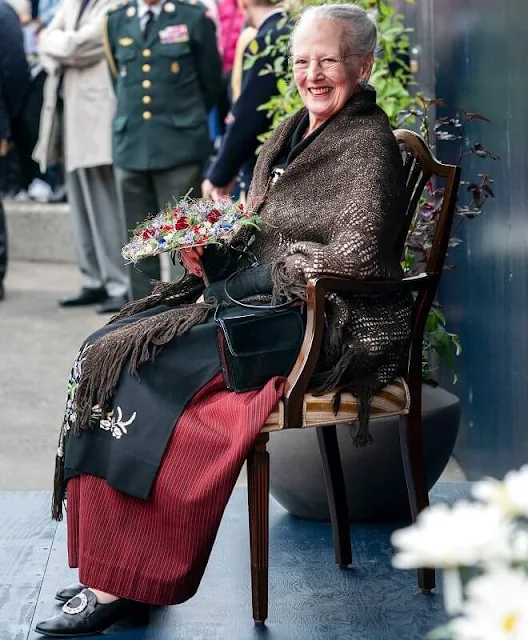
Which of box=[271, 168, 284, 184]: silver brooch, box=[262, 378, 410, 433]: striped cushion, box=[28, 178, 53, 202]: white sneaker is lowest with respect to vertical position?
box=[28, 178, 53, 202]: white sneaker

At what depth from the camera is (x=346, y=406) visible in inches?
119

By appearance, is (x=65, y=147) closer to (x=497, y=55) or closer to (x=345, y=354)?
(x=497, y=55)

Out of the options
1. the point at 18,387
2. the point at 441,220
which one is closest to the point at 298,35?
the point at 441,220

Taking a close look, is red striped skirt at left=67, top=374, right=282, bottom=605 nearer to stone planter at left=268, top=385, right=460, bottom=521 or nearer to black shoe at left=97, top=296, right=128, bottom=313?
stone planter at left=268, top=385, right=460, bottom=521

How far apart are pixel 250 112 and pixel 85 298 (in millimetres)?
3018

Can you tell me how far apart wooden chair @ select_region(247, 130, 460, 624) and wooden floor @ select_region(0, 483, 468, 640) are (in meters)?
0.09

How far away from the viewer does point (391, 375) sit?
10.3 ft

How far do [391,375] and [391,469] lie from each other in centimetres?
67

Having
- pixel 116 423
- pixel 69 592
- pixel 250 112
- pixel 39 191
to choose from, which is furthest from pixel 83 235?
pixel 116 423

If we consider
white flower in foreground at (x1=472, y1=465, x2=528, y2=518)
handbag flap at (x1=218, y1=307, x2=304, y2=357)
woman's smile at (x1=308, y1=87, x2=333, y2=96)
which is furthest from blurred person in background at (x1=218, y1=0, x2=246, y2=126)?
white flower in foreground at (x1=472, y1=465, x2=528, y2=518)

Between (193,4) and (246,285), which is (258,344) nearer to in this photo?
(246,285)

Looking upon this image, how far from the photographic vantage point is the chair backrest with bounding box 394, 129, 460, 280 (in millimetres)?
3225

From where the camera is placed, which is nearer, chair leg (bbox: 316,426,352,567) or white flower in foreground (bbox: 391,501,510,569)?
white flower in foreground (bbox: 391,501,510,569)

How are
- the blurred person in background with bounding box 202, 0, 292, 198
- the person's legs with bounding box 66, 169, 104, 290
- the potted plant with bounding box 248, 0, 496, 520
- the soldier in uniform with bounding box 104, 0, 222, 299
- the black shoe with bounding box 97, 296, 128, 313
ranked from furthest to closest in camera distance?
A: the person's legs with bounding box 66, 169, 104, 290 → the black shoe with bounding box 97, 296, 128, 313 → the soldier in uniform with bounding box 104, 0, 222, 299 → the blurred person in background with bounding box 202, 0, 292, 198 → the potted plant with bounding box 248, 0, 496, 520
